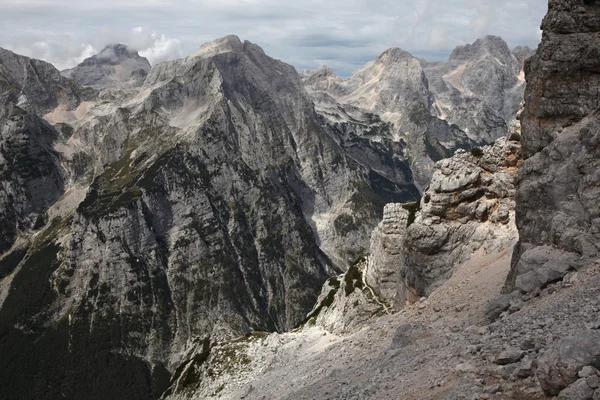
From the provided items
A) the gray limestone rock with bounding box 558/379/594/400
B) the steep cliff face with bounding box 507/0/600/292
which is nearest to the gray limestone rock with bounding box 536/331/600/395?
the gray limestone rock with bounding box 558/379/594/400

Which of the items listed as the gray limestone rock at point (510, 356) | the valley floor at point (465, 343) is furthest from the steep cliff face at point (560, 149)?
the gray limestone rock at point (510, 356)

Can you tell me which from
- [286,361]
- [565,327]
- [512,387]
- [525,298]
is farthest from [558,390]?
[286,361]

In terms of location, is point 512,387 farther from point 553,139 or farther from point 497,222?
point 497,222

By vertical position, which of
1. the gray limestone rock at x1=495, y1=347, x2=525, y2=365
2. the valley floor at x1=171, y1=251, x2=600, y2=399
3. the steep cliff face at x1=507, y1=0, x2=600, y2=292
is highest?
the steep cliff face at x1=507, y1=0, x2=600, y2=292

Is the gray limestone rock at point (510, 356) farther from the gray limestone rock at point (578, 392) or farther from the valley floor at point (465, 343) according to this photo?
the gray limestone rock at point (578, 392)

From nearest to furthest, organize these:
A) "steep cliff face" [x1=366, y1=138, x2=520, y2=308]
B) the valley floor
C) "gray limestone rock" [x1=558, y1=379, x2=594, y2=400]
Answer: "gray limestone rock" [x1=558, y1=379, x2=594, y2=400]
the valley floor
"steep cliff face" [x1=366, y1=138, x2=520, y2=308]

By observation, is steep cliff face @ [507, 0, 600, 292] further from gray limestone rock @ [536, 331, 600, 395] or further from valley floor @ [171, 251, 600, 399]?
gray limestone rock @ [536, 331, 600, 395]

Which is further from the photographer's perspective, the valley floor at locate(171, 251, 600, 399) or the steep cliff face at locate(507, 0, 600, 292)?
the steep cliff face at locate(507, 0, 600, 292)
